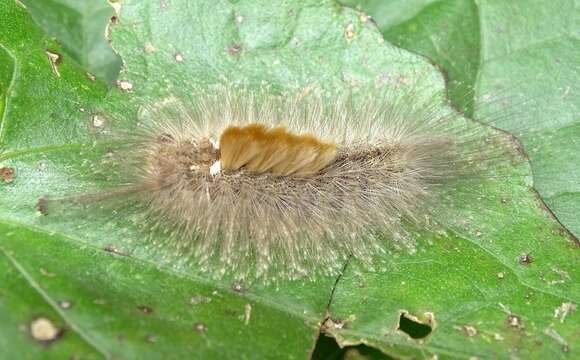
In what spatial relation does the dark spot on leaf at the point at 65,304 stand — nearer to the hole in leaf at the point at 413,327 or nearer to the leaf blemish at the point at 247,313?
the leaf blemish at the point at 247,313

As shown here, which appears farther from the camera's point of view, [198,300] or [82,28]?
[82,28]

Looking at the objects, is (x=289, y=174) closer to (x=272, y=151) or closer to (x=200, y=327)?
(x=272, y=151)

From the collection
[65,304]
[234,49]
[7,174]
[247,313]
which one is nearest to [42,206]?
[7,174]

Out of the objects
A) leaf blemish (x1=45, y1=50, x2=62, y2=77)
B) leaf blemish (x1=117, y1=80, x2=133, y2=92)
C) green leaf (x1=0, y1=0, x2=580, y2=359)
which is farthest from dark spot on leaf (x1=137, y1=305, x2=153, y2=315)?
leaf blemish (x1=45, y1=50, x2=62, y2=77)

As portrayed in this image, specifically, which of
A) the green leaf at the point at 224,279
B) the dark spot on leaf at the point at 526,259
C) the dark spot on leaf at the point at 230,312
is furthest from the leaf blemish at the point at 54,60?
the dark spot on leaf at the point at 526,259

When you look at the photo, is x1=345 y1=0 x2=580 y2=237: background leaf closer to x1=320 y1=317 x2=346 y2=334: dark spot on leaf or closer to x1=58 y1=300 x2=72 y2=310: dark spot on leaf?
x1=320 y1=317 x2=346 y2=334: dark spot on leaf

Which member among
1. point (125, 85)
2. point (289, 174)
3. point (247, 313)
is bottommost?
point (247, 313)

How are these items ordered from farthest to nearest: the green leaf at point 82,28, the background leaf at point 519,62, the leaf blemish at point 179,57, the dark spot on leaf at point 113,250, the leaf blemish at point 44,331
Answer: the green leaf at point 82,28 < the background leaf at point 519,62 < the leaf blemish at point 179,57 < the dark spot on leaf at point 113,250 < the leaf blemish at point 44,331

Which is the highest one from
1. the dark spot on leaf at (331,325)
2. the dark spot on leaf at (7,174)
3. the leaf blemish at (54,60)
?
the leaf blemish at (54,60)
